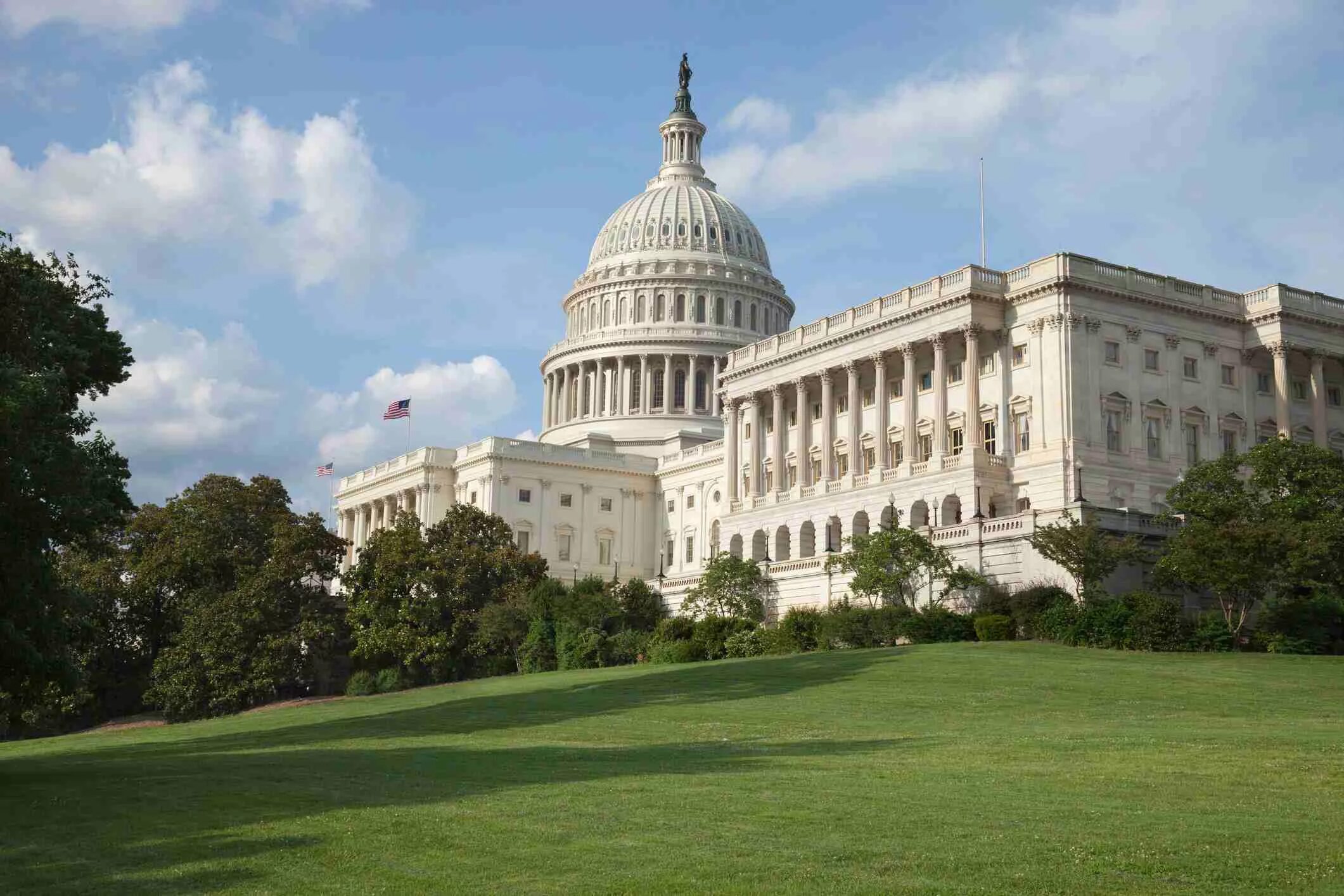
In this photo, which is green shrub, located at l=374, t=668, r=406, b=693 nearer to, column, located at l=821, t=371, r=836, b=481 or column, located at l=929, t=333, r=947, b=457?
column, located at l=821, t=371, r=836, b=481

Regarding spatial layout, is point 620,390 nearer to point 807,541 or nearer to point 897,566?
point 807,541

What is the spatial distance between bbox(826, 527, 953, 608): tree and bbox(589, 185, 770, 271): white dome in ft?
296

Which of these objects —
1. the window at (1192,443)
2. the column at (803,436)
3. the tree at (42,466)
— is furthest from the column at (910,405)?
the tree at (42,466)

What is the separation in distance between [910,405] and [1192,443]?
51.9 feet

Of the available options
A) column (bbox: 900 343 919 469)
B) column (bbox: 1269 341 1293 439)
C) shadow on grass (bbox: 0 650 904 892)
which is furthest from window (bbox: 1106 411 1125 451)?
shadow on grass (bbox: 0 650 904 892)

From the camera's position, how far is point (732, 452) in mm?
105312

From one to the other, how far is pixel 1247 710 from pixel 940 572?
30.1 metres

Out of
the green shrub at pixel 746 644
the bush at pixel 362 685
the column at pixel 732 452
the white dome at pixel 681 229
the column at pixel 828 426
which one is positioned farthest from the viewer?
the white dome at pixel 681 229

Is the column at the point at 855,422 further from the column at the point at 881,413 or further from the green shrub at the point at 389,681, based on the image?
the green shrub at the point at 389,681

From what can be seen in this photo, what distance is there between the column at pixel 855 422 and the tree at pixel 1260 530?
27.7 metres

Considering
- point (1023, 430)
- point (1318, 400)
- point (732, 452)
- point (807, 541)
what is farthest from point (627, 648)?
point (1318, 400)

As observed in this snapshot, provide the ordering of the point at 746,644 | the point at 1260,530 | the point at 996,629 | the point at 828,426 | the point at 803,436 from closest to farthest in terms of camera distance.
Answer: the point at 1260,530
the point at 996,629
the point at 746,644
the point at 828,426
the point at 803,436

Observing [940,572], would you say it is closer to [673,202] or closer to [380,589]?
[380,589]

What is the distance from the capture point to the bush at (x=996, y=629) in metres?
63.0
